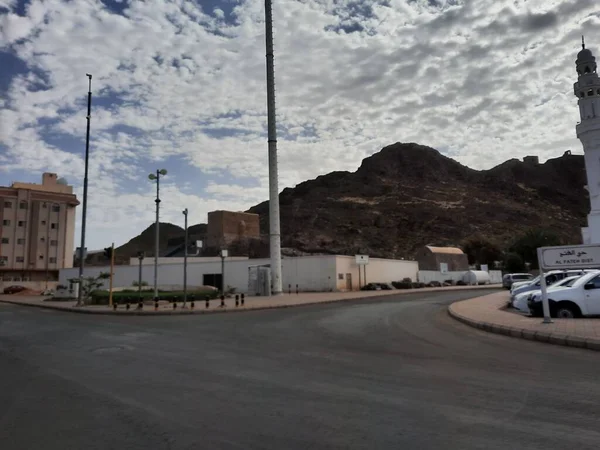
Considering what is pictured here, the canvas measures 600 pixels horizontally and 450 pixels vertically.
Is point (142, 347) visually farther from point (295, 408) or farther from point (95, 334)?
point (295, 408)

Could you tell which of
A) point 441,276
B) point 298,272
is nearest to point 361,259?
point 298,272

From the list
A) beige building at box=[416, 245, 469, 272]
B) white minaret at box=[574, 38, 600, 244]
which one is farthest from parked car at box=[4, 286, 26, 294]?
white minaret at box=[574, 38, 600, 244]

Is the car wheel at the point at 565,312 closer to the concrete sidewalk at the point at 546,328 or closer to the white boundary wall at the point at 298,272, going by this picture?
the concrete sidewalk at the point at 546,328

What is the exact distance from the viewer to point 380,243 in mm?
128750

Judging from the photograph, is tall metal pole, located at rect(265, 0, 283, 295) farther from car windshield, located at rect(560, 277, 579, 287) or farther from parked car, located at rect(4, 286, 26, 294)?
parked car, located at rect(4, 286, 26, 294)

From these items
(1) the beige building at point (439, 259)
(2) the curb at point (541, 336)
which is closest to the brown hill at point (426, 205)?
(1) the beige building at point (439, 259)

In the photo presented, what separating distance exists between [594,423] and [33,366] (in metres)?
8.75

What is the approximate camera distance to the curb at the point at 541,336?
10023 millimetres

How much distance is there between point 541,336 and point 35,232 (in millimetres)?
76728

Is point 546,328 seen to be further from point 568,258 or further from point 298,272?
point 298,272

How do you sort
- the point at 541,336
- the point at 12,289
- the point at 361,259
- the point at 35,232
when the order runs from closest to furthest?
the point at 541,336
the point at 361,259
the point at 12,289
the point at 35,232

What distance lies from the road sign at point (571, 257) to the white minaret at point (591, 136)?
3771cm

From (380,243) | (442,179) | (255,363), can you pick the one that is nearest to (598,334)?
(255,363)

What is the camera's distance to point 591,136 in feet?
157
